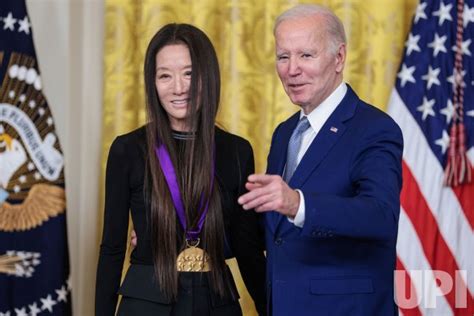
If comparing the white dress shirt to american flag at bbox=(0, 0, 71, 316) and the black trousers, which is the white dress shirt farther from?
american flag at bbox=(0, 0, 71, 316)

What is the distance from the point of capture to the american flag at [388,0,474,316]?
363 centimetres

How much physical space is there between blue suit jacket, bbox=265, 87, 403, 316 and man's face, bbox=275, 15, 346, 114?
99mm

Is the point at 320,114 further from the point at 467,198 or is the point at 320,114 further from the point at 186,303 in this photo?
the point at 467,198

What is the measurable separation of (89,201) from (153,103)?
5.59 feet

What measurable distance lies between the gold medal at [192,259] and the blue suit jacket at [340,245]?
261mm

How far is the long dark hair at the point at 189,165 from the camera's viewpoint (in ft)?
7.91

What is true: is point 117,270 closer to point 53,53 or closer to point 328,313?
point 328,313

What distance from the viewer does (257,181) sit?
1746mm

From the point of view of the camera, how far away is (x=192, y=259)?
95.7 inches

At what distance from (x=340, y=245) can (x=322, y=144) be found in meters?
0.29

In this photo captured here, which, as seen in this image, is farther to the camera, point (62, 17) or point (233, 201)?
point (62, 17)

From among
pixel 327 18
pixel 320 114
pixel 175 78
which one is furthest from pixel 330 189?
pixel 175 78

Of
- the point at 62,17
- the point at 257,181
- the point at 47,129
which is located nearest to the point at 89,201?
the point at 47,129

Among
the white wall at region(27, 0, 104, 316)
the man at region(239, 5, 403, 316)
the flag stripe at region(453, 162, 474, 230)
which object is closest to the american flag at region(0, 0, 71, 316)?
the white wall at region(27, 0, 104, 316)
